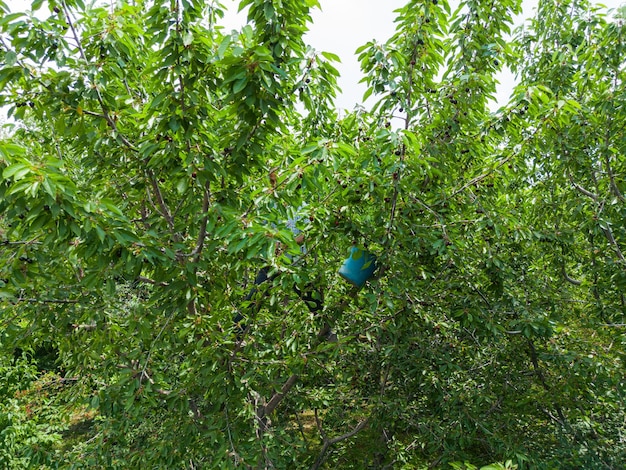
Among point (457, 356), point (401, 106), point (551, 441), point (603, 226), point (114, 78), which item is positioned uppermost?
point (603, 226)

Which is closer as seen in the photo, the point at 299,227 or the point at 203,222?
the point at 203,222

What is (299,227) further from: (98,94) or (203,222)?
(98,94)

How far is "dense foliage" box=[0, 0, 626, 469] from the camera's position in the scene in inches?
80.4

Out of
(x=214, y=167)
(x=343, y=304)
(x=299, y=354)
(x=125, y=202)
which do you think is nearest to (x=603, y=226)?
(x=343, y=304)

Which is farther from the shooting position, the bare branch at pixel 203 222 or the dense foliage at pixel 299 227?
the bare branch at pixel 203 222

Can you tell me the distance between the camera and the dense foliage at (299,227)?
6.70ft

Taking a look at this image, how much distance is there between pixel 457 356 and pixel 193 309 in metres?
2.16

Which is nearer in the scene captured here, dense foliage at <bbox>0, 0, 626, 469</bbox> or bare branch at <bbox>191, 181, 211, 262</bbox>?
dense foliage at <bbox>0, 0, 626, 469</bbox>

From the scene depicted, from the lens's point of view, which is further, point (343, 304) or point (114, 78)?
point (343, 304)

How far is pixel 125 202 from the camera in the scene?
2773mm

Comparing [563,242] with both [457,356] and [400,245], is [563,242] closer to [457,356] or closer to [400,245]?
[457,356]

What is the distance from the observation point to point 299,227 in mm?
2662

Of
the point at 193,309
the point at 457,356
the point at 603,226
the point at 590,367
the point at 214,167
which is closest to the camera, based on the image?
the point at 214,167

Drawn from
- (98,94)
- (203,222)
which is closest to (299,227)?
(203,222)
